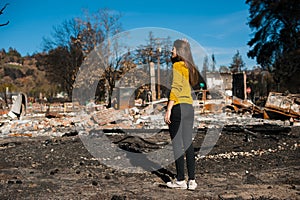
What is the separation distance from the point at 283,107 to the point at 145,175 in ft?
35.8

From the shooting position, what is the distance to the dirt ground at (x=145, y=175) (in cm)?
379

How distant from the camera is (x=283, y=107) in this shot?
14.2 metres

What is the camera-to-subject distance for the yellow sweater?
148 inches

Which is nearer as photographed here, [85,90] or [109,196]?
[109,196]

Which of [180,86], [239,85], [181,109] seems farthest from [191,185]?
[239,85]

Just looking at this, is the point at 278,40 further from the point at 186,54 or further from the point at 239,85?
the point at 186,54

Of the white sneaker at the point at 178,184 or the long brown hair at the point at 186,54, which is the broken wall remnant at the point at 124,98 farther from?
the long brown hair at the point at 186,54

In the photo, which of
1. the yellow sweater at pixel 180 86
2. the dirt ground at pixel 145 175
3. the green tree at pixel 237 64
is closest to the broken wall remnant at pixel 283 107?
the dirt ground at pixel 145 175

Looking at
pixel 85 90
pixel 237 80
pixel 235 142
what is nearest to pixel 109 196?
pixel 235 142

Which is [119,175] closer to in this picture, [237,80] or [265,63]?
[237,80]

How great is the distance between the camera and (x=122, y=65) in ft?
70.8

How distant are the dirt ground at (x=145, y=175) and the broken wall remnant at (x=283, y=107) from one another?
7.21 metres

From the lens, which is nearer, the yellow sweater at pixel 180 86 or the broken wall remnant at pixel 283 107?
the yellow sweater at pixel 180 86

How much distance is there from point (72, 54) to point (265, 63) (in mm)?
18955
